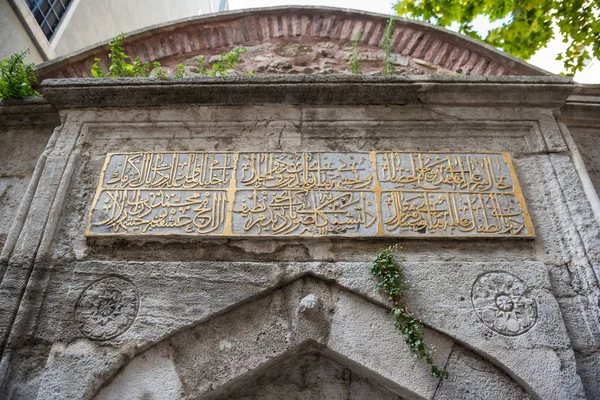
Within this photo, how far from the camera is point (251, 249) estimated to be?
261 cm

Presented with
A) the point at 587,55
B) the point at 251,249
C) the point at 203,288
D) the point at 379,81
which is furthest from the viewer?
the point at 587,55

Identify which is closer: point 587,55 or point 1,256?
point 1,256

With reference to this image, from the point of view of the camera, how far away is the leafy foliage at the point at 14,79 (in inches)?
126

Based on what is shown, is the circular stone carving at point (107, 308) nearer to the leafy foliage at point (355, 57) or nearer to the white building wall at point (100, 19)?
the leafy foliage at point (355, 57)

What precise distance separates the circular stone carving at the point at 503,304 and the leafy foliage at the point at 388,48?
177 centimetres

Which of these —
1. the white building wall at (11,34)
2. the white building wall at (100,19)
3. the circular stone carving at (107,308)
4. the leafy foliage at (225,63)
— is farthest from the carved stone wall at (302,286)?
the white building wall at (100,19)

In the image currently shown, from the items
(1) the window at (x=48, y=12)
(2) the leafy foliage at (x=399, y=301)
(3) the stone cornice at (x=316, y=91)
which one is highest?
(1) the window at (x=48, y=12)

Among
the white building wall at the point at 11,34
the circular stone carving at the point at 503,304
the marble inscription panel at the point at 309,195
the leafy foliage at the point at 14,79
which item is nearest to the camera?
the circular stone carving at the point at 503,304

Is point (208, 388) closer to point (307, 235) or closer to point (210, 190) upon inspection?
point (307, 235)

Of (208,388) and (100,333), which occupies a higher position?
(100,333)

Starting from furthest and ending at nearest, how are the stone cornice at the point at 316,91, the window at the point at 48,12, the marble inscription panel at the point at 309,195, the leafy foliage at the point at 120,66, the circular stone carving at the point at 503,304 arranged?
the window at the point at 48,12 → the leafy foliage at the point at 120,66 → the stone cornice at the point at 316,91 → the marble inscription panel at the point at 309,195 → the circular stone carving at the point at 503,304

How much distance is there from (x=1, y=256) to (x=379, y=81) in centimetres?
252

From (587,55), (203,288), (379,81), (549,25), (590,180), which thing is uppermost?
(549,25)

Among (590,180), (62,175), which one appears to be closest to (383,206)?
(590,180)
